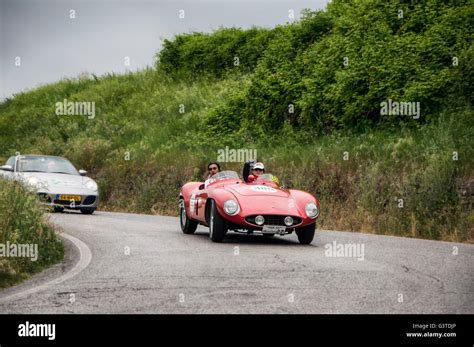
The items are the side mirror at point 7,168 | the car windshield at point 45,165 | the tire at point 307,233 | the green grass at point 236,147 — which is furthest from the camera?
the car windshield at point 45,165

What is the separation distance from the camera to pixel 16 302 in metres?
8.01

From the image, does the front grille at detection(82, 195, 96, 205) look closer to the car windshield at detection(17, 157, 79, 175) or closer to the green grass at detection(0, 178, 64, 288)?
the car windshield at detection(17, 157, 79, 175)

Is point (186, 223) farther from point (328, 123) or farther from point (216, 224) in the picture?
point (328, 123)

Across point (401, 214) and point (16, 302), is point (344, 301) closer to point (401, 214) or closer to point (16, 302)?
point (16, 302)

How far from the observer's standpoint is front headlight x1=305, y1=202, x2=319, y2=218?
13.5 metres

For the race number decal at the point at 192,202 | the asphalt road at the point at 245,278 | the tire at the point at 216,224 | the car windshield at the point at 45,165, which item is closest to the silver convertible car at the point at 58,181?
the car windshield at the point at 45,165

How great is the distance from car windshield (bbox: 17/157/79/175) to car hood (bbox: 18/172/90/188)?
23.3 inches

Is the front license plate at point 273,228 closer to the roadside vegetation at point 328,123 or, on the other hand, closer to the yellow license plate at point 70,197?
the roadside vegetation at point 328,123

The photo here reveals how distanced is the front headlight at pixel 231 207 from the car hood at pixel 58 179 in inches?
328

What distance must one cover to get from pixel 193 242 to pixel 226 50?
2539 centimetres

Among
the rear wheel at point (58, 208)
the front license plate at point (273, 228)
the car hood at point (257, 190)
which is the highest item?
the car hood at point (257, 190)

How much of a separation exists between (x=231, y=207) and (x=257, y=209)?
1.37 ft

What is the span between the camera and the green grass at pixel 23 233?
10063mm
